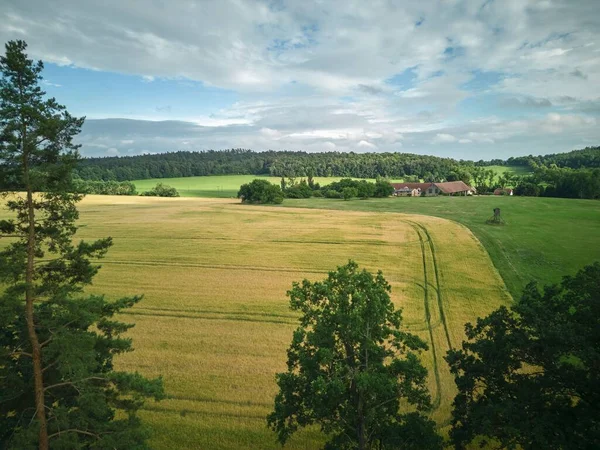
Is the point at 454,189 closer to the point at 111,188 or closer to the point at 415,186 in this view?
the point at 415,186

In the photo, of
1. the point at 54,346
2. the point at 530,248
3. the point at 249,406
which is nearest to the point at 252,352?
the point at 249,406

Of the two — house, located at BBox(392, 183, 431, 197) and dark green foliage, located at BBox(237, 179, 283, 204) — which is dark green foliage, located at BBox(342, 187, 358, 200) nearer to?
dark green foliage, located at BBox(237, 179, 283, 204)

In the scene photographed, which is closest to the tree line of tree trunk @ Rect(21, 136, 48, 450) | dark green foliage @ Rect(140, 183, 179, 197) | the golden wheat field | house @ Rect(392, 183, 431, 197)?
tree trunk @ Rect(21, 136, 48, 450)

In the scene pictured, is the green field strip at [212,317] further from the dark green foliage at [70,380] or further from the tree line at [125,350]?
the dark green foliage at [70,380]

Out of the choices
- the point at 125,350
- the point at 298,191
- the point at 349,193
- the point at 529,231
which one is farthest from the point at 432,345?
the point at 298,191

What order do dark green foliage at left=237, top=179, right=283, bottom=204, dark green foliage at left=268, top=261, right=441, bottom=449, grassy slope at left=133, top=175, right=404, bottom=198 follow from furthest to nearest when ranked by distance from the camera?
grassy slope at left=133, top=175, right=404, bottom=198, dark green foliage at left=237, top=179, right=283, bottom=204, dark green foliage at left=268, top=261, right=441, bottom=449

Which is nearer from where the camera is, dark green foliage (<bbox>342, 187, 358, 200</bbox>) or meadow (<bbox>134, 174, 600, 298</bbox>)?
meadow (<bbox>134, 174, 600, 298</bbox>)
